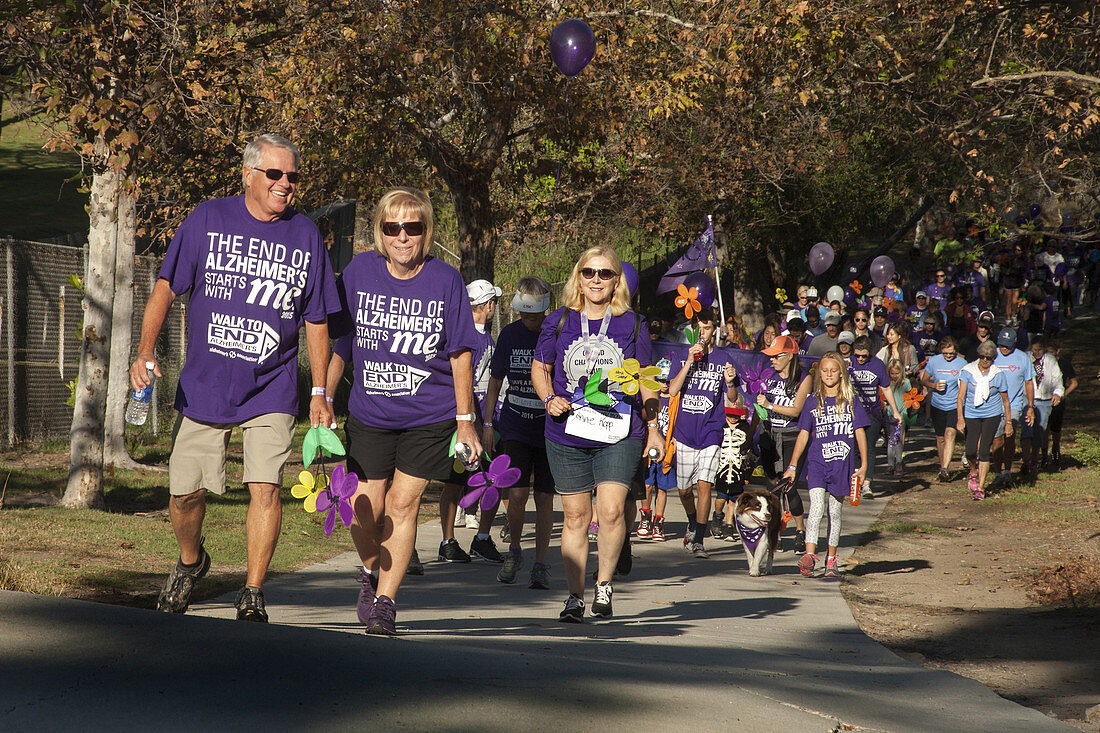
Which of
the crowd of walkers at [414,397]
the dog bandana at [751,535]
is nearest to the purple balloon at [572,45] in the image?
the crowd of walkers at [414,397]

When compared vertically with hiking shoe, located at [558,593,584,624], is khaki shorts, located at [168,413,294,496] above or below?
above

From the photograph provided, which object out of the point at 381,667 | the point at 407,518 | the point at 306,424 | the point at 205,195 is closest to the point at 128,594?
the point at 407,518

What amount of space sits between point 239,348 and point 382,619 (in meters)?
1.36

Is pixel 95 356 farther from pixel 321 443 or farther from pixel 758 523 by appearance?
pixel 758 523

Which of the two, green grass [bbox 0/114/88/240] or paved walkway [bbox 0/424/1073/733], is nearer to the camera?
paved walkway [bbox 0/424/1073/733]

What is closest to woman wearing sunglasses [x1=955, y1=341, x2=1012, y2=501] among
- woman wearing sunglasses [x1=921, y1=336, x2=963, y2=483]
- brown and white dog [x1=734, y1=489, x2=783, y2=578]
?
woman wearing sunglasses [x1=921, y1=336, x2=963, y2=483]

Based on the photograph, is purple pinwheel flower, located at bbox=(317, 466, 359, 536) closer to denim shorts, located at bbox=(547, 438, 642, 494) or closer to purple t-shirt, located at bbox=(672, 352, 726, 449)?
denim shorts, located at bbox=(547, 438, 642, 494)

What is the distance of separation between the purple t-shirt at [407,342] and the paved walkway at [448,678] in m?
1.09

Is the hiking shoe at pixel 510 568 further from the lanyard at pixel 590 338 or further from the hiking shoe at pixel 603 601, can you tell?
the lanyard at pixel 590 338

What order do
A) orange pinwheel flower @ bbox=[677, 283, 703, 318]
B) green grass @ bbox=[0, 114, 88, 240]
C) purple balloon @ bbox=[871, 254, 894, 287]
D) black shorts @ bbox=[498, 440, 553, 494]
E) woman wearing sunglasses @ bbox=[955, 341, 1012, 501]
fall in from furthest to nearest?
green grass @ bbox=[0, 114, 88, 240] → purple balloon @ bbox=[871, 254, 894, 287] → woman wearing sunglasses @ bbox=[955, 341, 1012, 501] → orange pinwheel flower @ bbox=[677, 283, 703, 318] → black shorts @ bbox=[498, 440, 553, 494]

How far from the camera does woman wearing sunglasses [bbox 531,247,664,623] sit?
20.1 feet

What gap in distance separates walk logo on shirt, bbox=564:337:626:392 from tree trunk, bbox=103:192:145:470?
5.55 meters

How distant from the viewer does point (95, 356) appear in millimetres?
9984

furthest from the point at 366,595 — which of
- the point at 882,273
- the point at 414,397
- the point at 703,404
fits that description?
the point at 882,273
